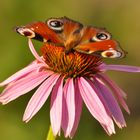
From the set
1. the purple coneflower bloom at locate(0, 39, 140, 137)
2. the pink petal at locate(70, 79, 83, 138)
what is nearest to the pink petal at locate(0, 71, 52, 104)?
the purple coneflower bloom at locate(0, 39, 140, 137)

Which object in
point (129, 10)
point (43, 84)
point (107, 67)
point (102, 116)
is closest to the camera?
point (102, 116)

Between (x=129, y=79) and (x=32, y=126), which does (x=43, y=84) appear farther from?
(x=129, y=79)

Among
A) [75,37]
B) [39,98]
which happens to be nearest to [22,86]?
[39,98]

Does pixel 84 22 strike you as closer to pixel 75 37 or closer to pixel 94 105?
pixel 75 37

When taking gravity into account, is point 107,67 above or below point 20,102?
above

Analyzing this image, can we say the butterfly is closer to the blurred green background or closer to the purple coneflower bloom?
the purple coneflower bloom

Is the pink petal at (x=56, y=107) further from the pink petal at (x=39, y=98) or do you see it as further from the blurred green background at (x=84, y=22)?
the blurred green background at (x=84, y=22)

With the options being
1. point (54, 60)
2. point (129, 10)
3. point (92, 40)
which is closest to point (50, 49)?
point (54, 60)
